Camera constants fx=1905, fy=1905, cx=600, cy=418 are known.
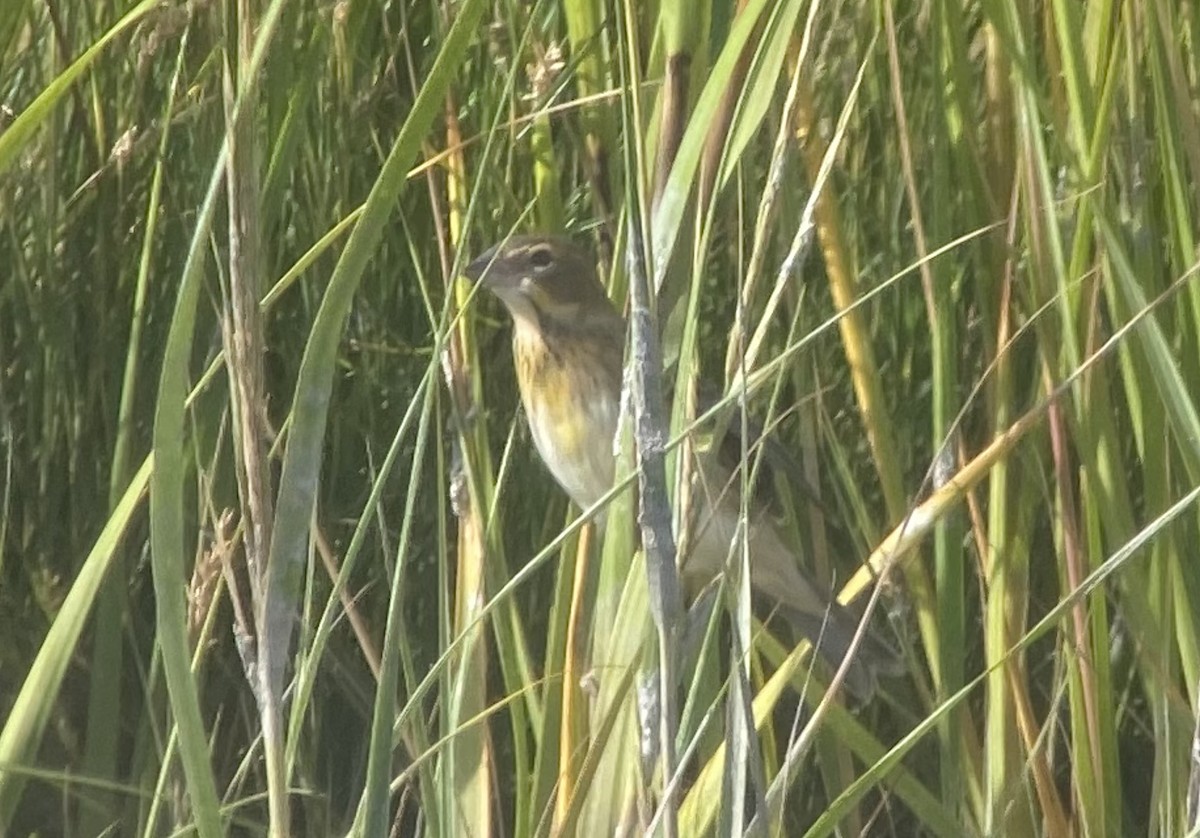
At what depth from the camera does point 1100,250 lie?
116 cm

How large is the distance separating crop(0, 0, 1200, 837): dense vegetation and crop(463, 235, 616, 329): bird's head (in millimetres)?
40

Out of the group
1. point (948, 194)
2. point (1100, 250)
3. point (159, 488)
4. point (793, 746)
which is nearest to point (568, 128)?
point (948, 194)

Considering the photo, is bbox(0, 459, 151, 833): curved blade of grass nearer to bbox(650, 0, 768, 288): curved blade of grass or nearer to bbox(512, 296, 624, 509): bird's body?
bbox(650, 0, 768, 288): curved blade of grass

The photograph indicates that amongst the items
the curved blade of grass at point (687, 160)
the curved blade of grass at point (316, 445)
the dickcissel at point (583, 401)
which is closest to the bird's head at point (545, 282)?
the dickcissel at point (583, 401)

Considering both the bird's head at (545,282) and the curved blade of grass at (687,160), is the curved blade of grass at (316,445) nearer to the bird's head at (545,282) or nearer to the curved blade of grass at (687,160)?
the curved blade of grass at (687,160)

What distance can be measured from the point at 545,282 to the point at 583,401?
0.12 meters

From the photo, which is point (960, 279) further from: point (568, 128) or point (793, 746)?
point (793, 746)

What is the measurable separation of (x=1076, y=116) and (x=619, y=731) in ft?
1.50

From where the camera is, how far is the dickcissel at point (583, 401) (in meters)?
1.50

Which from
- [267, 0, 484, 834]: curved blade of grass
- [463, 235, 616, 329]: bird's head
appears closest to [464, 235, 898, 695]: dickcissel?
[463, 235, 616, 329]: bird's head

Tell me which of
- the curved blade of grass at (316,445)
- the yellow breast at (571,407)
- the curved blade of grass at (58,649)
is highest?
the curved blade of grass at (316,445)

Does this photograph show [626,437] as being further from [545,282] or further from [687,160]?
[545,282]

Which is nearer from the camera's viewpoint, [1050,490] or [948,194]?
[948,194]

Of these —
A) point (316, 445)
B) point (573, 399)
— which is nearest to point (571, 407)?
point (573, 399)
